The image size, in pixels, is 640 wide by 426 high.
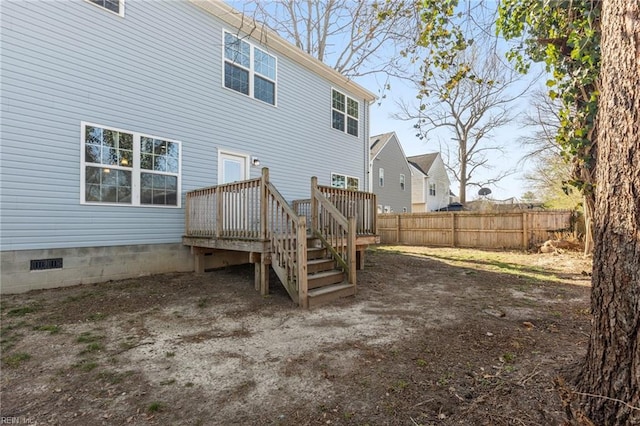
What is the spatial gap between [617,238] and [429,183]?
28113 millimetres

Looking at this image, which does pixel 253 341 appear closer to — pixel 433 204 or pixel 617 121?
pixel 617 121

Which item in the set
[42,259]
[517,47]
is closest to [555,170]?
[517,47]

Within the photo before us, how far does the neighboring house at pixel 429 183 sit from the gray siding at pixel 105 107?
21.2 meters

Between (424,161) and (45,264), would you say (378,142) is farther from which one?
(45,264)

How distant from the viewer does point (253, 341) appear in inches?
141

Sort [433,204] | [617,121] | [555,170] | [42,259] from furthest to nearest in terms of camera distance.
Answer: [433,204], [555,170], [42,259], [617,121]

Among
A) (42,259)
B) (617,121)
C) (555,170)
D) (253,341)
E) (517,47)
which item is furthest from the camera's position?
(555,170)

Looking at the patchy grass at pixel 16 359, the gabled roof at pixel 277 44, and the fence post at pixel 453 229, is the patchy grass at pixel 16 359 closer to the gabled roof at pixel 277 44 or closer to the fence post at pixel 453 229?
the gabled roof at pixel 277 44

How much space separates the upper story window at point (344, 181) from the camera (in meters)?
11.2

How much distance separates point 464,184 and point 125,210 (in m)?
23.1

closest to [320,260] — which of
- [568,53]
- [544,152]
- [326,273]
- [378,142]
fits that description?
[326,273]

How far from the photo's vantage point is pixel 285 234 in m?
5.01

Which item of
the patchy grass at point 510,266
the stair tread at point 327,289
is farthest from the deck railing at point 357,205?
the patchy grass at point 510,266

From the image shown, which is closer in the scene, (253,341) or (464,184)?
(253,341)
